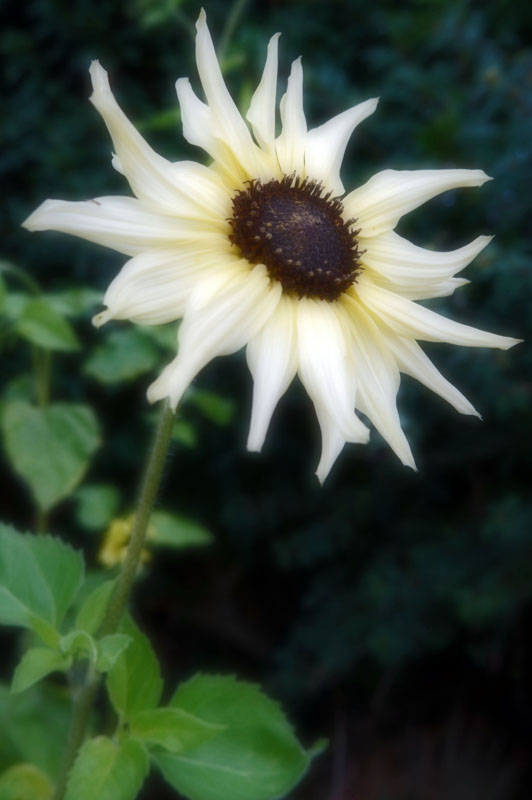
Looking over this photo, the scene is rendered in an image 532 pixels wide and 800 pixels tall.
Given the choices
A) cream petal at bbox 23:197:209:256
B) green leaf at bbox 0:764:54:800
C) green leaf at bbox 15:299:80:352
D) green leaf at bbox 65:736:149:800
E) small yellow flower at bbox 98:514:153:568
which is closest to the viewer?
cream petal at bbox 23:197:209:256

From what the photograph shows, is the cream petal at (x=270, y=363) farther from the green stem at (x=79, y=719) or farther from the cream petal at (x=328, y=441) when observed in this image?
the green stem at (x=79, y=719)

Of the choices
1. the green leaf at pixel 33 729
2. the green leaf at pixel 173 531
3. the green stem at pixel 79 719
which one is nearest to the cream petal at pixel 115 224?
the green stem at pixel 79 719

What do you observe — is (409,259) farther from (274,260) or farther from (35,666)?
(35,666)

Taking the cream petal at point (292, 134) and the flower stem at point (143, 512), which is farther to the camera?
the cream petal at point (292, 134)

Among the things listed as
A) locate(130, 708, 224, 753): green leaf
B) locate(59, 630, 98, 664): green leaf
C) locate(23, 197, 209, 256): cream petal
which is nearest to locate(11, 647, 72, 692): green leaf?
locate(59, 630, 98, 664): green leaf

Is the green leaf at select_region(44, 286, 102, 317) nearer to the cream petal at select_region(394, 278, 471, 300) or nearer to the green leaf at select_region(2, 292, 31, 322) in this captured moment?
the green leaf at select_region(2, 292, 31, 322)

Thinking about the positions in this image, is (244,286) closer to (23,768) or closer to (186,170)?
(186,170)
